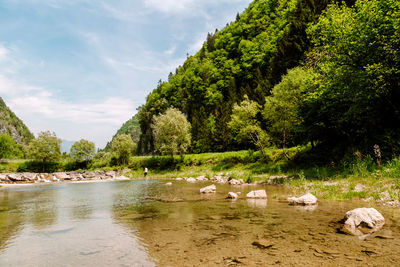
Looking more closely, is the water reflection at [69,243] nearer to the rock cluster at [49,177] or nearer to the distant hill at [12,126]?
the rock cluster at [49,177]

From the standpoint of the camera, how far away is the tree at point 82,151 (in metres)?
70.1

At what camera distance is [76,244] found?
22.9ft

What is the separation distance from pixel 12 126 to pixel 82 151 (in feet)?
511

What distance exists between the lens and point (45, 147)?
→ 2594 inches

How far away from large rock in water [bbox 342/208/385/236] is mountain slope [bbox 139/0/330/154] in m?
49.3

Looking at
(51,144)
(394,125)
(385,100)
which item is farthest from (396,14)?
(51,144)

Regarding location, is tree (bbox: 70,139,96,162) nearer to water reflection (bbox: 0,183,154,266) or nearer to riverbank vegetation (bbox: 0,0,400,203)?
riverbank vegetation (bbox: 0,0,400,203)

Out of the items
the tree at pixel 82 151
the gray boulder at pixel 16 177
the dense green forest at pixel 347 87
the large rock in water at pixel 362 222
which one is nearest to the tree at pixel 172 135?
the dense green forest at pixel 347 87

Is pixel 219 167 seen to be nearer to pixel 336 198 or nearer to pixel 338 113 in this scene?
pixel 338 113

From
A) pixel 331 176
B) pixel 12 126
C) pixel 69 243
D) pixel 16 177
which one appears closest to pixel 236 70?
pixel 16 177

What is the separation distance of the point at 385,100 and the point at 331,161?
6.58 meters

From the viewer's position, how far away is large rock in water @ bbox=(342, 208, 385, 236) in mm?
6851

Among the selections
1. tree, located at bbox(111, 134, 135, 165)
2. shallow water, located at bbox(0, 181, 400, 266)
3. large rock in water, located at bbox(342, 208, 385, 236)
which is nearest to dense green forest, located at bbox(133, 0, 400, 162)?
shallow water, located at bbox(0, 181, 400, 266)

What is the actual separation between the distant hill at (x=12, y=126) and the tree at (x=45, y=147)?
129 meters
